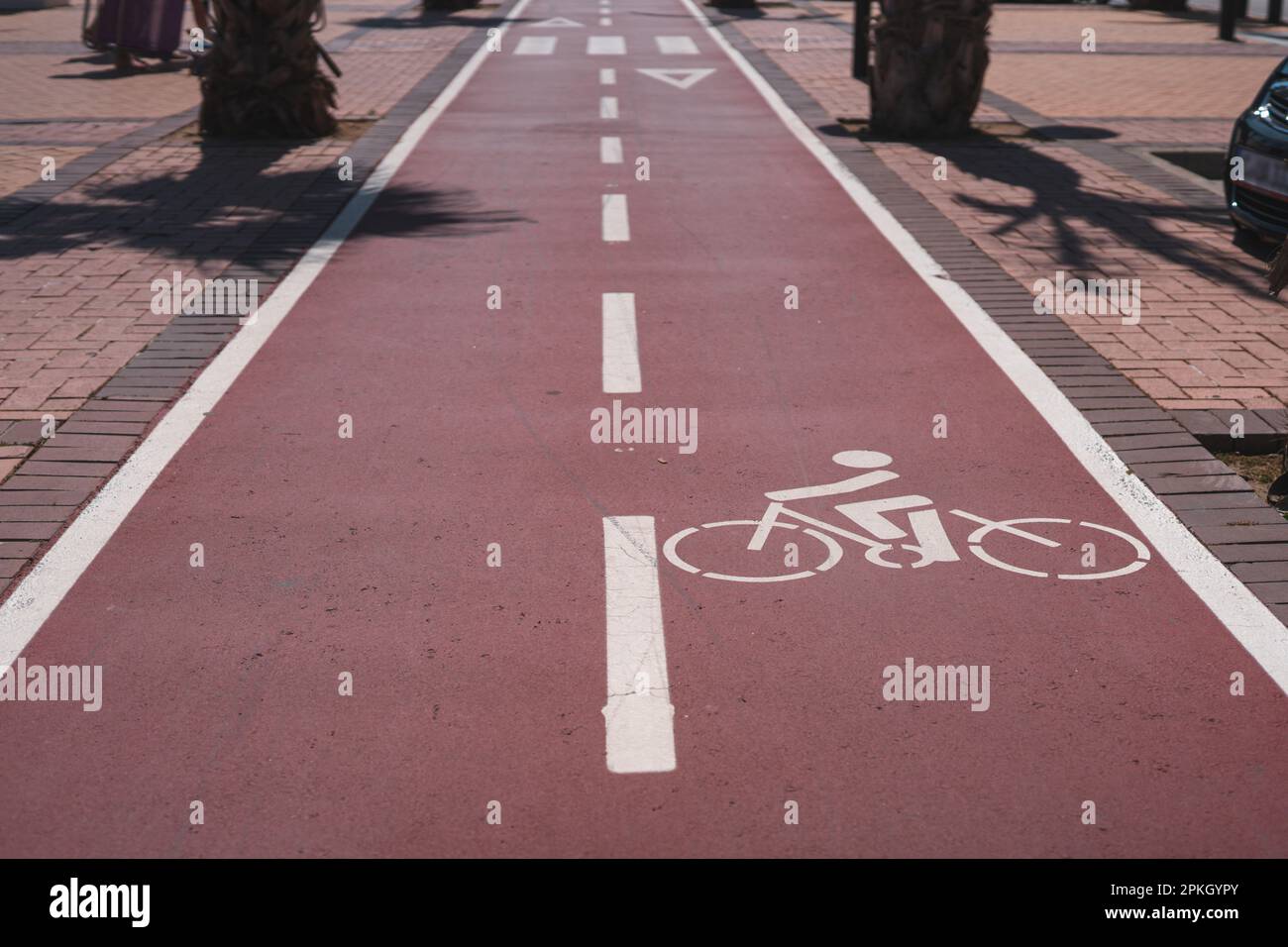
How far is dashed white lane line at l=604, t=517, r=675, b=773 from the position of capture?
456 centimetres

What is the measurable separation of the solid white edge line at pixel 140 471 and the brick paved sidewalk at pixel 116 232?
0.31 feet

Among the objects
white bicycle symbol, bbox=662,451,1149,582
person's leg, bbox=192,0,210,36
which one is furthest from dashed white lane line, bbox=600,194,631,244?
person's leg, bbox=192,0,210,36

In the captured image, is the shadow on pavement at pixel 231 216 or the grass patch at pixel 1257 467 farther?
the shadow on pavement at pixel 231 216

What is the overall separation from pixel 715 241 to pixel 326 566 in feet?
20.9

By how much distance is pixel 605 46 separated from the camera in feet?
89.1

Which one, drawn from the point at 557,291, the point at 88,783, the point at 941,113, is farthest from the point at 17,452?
the point at 941,113

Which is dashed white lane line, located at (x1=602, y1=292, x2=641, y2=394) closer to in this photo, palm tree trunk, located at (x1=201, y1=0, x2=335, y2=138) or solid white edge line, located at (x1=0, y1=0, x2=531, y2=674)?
solid white edge line, located at (x1=0, y1=0, x2=531, y2=674)

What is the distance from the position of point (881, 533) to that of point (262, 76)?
38.9ft

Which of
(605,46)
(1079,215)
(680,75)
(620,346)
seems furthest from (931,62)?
(605,46)

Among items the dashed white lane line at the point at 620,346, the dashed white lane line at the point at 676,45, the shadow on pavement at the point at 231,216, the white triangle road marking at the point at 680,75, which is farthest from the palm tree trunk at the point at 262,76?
the dashed white lane line at the point at 676,45

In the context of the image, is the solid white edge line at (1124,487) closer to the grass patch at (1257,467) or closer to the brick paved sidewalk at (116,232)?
the grass patch at (1257,467)

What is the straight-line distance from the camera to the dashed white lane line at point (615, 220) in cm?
1178

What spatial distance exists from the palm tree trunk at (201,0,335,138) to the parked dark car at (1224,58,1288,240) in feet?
30.6

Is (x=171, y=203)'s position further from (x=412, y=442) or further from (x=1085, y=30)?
(x=1085, y=30)
